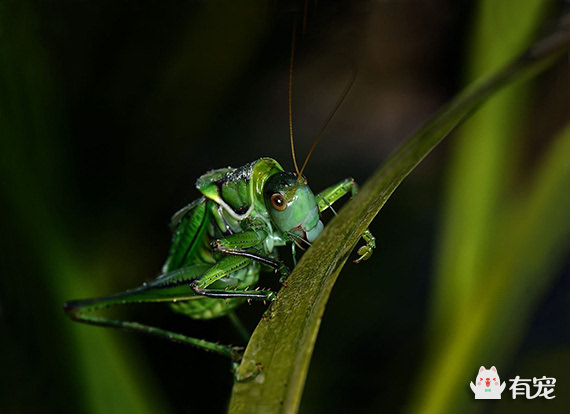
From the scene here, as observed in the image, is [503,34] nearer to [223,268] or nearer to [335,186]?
[335,186]

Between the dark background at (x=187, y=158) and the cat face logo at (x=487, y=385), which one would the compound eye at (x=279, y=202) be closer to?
the dark background at (x=187, y=158)

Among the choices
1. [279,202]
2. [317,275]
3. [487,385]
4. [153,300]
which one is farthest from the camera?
[153,300]

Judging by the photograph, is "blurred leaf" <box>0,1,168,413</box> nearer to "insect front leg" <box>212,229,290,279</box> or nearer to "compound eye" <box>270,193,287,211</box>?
"insect front leg" <box>212,229,290,279</box>

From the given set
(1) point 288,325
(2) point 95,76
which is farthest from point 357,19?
(1) point 288,325

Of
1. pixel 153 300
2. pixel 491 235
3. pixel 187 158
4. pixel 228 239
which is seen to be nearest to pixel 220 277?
pixel 228 239

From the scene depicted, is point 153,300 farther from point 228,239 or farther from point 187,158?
point 187,158

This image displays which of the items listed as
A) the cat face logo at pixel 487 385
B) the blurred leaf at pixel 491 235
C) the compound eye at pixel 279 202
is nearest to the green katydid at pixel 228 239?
the compound eye at pixel 279 202
